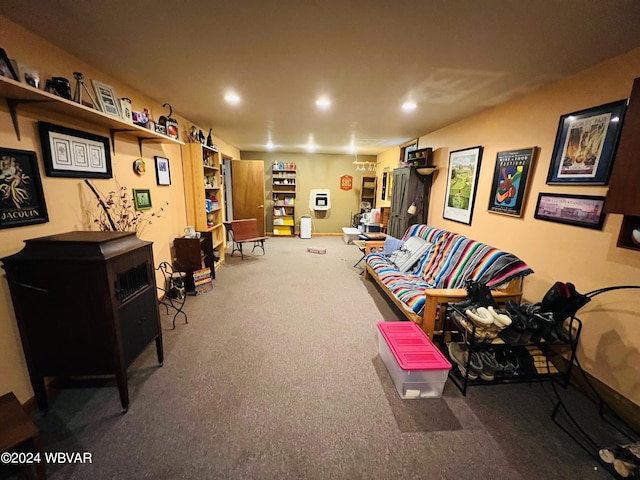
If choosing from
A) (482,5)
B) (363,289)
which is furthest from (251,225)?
(482,5)

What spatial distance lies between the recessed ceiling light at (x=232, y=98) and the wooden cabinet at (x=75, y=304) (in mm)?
1735

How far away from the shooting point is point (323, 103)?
2705 millimetres

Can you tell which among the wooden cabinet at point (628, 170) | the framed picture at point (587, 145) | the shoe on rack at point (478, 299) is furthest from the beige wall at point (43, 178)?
the framed picture at point (587, 145)

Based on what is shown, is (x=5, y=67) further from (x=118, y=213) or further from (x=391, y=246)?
(x=391, y=246)

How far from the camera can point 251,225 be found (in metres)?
5.05

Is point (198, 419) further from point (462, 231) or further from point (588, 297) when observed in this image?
point (462, 231)

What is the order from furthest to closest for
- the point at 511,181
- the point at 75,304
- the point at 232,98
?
the point at 232,98 → the point at 511,181 → the point at 75,304

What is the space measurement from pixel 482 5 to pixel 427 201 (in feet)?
10.3

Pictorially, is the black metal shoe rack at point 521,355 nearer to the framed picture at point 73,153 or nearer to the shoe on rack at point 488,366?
the shoe on rack at point 488,366

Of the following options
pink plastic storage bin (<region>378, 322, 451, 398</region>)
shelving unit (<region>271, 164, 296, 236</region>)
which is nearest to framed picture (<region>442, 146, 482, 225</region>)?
pink plastic storage bin (<region>378, 322, 451, 398</region>)

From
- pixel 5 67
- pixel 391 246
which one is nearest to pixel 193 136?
pixel 5 67

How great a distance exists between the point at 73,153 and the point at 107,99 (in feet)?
1.63

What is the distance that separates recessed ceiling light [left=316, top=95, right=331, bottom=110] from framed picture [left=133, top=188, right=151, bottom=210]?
6.92 ft

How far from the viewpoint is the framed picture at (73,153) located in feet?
5.33
